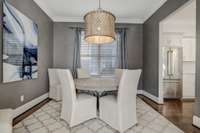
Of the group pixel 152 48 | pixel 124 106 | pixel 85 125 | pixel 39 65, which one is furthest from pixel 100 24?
pixel 152 48

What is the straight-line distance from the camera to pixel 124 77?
2043 mm

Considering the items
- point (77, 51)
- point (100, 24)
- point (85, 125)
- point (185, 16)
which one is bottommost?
point (85, 125)

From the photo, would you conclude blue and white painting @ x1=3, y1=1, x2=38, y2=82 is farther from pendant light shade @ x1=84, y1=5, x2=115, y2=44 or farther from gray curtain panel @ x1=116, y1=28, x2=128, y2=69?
gray curtain panel @ x1=116, y1=28, x2=128, y2=69

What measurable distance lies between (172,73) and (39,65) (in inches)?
158

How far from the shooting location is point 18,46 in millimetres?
2672

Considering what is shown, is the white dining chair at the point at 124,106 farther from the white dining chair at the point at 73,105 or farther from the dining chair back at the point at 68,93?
the dining chair back at the point at 68,93

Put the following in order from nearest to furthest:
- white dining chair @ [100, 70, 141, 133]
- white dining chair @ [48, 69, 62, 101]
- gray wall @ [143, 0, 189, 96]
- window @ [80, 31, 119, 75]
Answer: white dining chair @ [100, 70, 141, 133] → gray wall @ [143, 0, 189, 96] → white dining chair @ [48, 69, 62, 101] → window @ [80, 31, 119, 75]

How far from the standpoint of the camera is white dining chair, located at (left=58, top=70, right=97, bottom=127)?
2208 millimetres

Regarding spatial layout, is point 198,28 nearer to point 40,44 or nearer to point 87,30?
point 87,30

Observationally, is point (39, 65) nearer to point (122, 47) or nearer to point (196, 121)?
point (122, 47)

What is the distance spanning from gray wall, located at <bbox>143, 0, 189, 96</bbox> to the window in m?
1.07

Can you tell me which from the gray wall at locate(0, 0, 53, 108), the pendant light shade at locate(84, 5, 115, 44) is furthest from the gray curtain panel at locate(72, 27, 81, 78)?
the pendant light shade at locate(84, 5, 115, 44)

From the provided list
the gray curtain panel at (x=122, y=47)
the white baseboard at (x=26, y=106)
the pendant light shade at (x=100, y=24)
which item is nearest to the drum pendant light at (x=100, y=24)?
the pendant light shade at (x=100, y=24)

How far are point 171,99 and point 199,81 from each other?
7.55 ft
